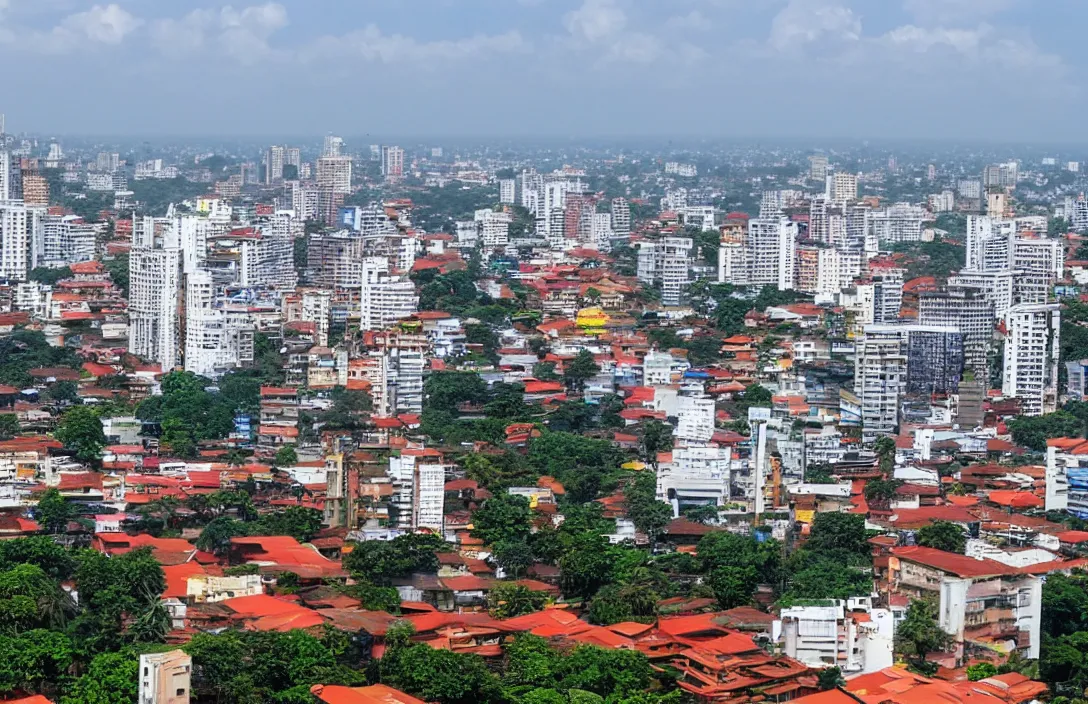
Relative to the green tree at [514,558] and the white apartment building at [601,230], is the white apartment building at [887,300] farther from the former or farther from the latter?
the green tree at [514,558]

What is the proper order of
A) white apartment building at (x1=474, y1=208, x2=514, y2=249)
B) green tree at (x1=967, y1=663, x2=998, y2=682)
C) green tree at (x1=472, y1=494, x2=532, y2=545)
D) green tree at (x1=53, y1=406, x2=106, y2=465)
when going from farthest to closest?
white apartment building at (x1=474, y1=208, x2=514, y2=249) → green tree at (x1=53, y1=406, x2=106, y2=465) → green tree at (x1=472, y1=494, x2=532, y2=545) → green tree at (x1=967, y1=663, x2=998, y2=682)

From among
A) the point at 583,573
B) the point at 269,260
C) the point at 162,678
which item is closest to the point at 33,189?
the point at 269,260

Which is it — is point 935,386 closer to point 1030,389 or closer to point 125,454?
point 1030,389

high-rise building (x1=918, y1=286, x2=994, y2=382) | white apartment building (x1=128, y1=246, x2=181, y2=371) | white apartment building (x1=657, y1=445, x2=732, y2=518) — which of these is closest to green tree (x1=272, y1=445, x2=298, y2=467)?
white apartment building (x1=657, y1=445, x2=732, y2=518)

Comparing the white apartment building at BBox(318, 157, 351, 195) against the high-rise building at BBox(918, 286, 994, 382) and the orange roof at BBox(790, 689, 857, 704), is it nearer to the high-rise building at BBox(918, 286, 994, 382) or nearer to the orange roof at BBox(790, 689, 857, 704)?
the high-rise building at BBox(918, 286, 994, 382)

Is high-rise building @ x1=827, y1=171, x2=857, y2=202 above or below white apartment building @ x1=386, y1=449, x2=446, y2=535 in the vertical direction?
above

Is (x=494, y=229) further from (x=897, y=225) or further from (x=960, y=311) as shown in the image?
(x=960, y=311)

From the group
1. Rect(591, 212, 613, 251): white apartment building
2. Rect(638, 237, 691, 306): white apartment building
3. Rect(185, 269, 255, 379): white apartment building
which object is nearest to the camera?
Rect(185, 269, 255, 379): white apartment building

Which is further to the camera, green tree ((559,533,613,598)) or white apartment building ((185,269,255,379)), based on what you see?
white apartment building ((185,269,255,379))

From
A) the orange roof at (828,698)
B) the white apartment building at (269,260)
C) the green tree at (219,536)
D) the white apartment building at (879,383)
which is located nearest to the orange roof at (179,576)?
the green tree at (219,536)
